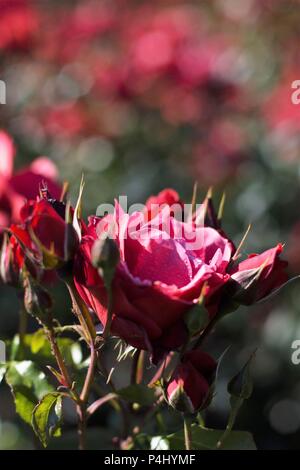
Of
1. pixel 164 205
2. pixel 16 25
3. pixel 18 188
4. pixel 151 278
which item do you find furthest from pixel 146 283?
pixel 16 25

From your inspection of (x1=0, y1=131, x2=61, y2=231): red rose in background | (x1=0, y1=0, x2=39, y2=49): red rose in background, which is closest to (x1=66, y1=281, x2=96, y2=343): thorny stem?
(x1=0, y1=131, x2=61, y2=231): red rose in background

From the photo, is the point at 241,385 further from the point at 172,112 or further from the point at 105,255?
the point at 172,112

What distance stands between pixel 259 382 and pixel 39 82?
4.33 ft

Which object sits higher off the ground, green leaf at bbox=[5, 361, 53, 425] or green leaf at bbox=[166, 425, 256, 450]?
green leaf at bbox=[5, 361, 53, 425]

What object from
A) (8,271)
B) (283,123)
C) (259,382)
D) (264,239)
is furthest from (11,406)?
(283,123)

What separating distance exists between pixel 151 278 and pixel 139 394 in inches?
5.9

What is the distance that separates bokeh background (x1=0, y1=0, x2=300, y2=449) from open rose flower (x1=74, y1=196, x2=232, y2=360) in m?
1.00

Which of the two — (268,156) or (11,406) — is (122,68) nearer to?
(268,156)

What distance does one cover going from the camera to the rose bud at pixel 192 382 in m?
0.66

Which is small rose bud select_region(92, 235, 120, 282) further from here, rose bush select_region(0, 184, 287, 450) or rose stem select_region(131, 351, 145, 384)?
rose stem select_region(131, 351, 145, 384)

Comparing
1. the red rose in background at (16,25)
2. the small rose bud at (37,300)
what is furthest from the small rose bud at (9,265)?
the red rose in background at (16,25)

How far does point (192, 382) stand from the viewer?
66cm

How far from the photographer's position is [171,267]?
2.22ft

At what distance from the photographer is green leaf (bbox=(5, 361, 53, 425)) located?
78cm
